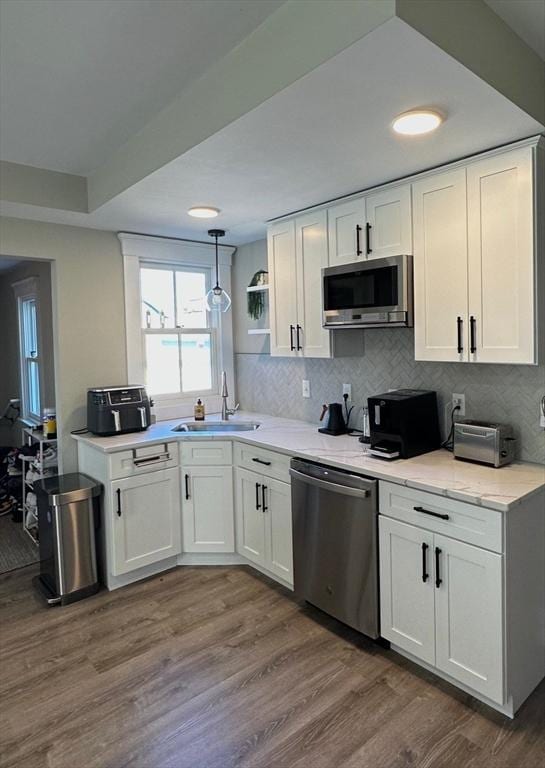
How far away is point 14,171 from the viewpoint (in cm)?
280

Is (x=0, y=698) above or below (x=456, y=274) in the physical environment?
below

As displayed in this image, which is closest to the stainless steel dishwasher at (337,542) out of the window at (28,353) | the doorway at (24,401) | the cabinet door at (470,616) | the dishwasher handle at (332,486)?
the dishwasher handle at (332,486)

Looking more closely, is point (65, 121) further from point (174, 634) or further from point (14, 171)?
point (174, 634)

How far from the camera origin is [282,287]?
3.32 metres

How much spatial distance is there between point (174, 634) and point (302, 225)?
8.12 ft

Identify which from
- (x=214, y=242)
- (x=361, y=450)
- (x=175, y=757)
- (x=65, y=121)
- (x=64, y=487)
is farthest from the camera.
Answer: (x=214, y=242)

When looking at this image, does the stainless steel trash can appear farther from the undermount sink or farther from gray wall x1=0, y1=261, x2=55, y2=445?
gray wall x1=0, y1=261, x2=55, y2=445

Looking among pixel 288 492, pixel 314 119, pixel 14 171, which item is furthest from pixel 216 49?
pixel 288 492

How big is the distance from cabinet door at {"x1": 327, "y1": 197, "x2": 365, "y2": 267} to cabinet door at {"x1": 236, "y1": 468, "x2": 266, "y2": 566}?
4.62ft

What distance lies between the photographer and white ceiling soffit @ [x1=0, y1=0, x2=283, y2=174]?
1588 millimetres

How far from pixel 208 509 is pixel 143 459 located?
559 mm

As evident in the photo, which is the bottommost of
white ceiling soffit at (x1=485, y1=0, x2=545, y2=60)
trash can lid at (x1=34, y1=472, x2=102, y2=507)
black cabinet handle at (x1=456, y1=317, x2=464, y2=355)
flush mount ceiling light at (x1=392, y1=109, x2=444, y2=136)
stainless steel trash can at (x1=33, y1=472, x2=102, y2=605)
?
stainless steel trash can at (x1=33, y1=472, x2=102, y2=605)

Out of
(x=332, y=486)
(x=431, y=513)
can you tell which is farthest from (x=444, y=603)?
(x=332, y=486)

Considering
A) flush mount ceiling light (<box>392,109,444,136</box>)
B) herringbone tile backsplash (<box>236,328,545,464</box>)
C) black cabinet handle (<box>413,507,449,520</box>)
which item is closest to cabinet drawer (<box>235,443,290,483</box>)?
herringbone tile backsplash (<box>236,328,545,464</box>)
